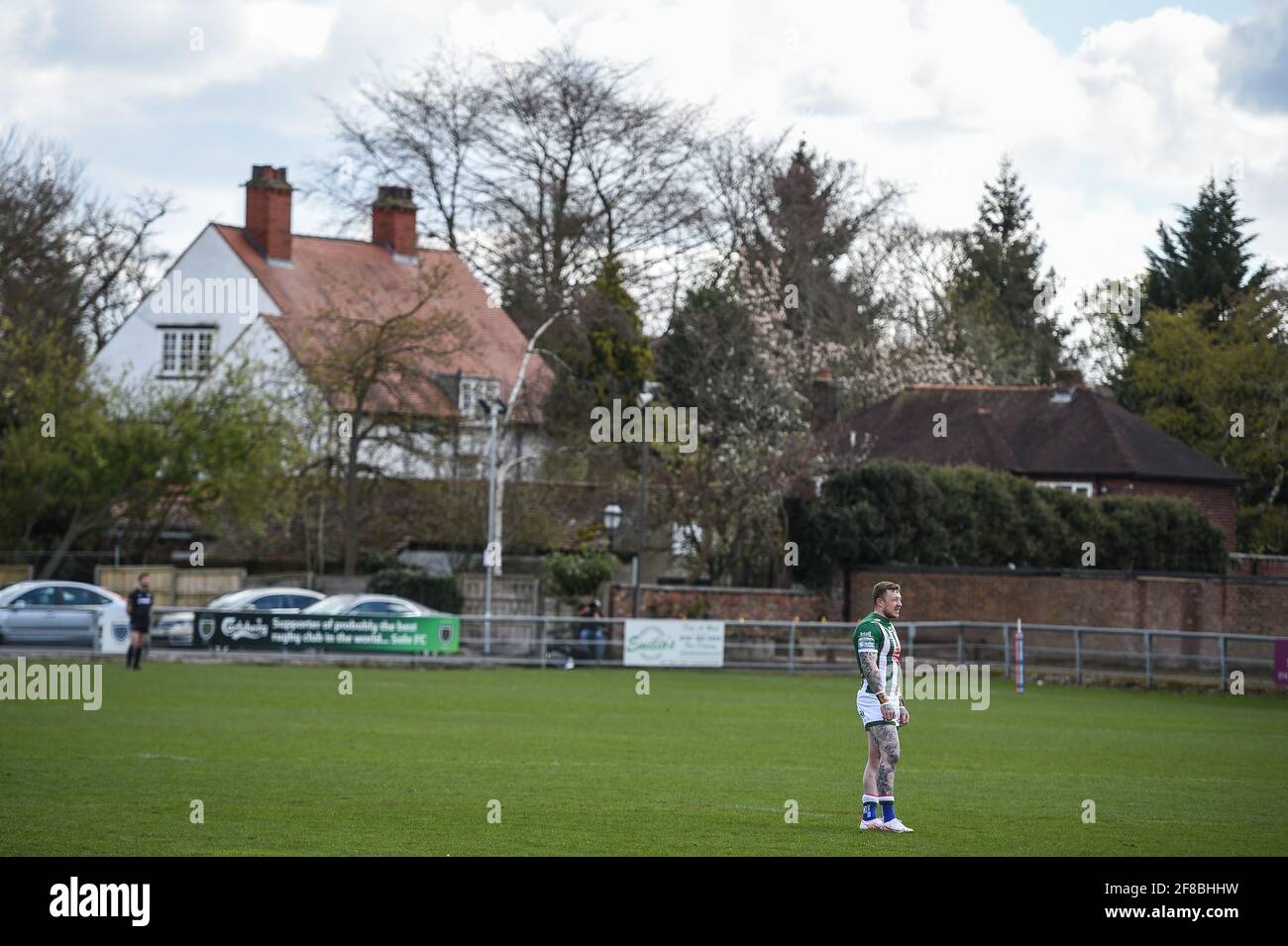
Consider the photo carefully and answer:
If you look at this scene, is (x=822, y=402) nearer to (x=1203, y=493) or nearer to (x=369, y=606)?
(x=1203, y=493)

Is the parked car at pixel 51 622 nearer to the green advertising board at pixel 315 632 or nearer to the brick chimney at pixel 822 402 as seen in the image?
the green advertising board at pixel 315 632

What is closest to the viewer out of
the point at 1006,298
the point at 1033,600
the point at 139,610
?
the point at 139,610

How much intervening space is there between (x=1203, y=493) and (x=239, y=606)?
101 feet

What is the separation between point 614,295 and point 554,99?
337 inches

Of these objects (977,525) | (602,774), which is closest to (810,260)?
(977,525)

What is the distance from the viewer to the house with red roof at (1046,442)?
5116 cm

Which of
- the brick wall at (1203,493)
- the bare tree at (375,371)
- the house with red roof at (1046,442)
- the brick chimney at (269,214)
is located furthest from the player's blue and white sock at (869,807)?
the brick chimney at (269,214)

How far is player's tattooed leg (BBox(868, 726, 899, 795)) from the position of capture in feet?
41.0

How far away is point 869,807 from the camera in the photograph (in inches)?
504

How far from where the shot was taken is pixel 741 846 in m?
11.8

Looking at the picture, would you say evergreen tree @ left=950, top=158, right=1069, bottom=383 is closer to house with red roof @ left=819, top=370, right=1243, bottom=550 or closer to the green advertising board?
house with red roof @ left=819, top=370, right=1243, bottom=550
